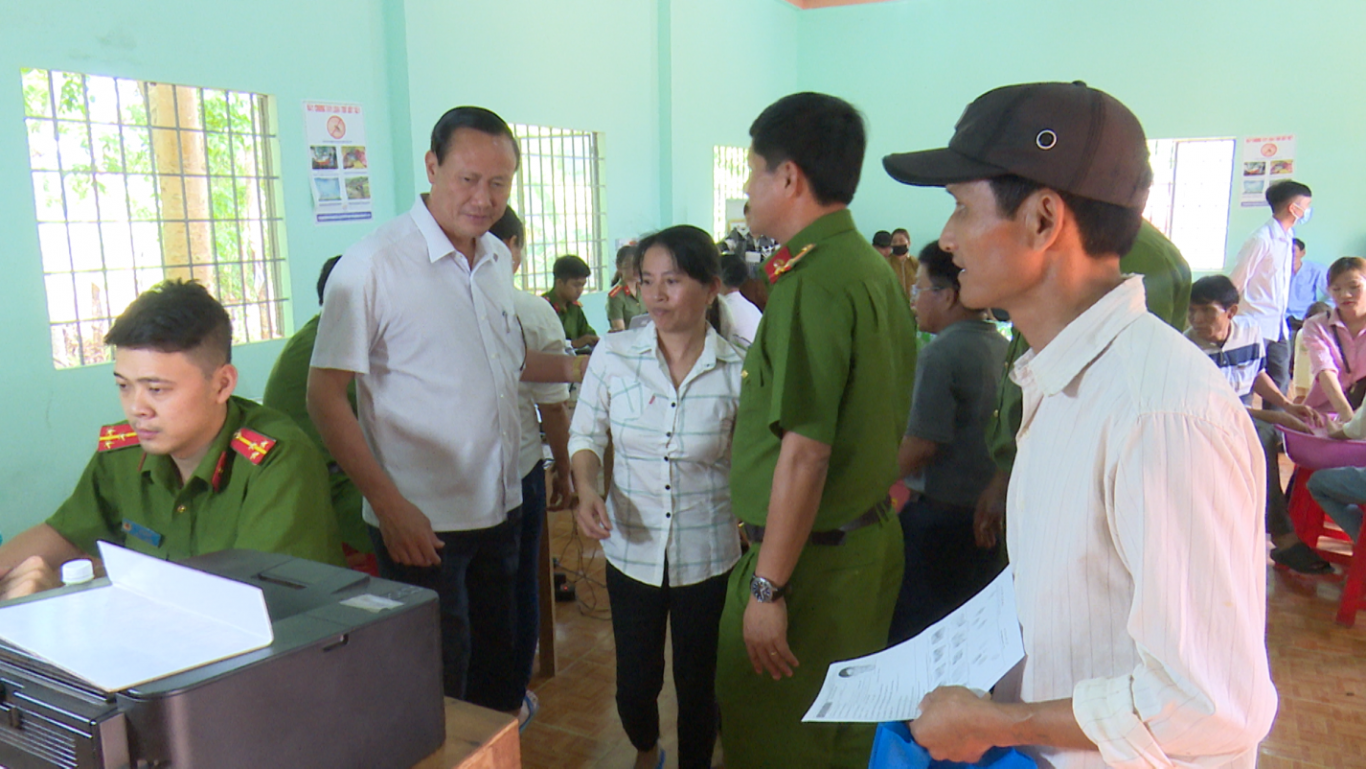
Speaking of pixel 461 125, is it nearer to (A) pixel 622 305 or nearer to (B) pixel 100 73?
(B) pixel 100 73

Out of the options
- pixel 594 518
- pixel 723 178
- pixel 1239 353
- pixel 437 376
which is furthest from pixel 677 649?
pixel 723 178

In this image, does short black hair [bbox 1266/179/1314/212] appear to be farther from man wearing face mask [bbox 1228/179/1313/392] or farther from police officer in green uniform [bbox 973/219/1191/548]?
police officer in green uniform [bbox 973/219/1191/548]

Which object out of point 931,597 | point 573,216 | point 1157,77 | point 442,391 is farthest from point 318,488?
point 1157,77

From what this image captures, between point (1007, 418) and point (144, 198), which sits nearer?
point (1007, 418)

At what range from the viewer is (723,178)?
927 centimetres

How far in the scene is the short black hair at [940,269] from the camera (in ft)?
7.92

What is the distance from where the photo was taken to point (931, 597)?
8.23ft

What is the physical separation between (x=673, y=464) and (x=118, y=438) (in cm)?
105

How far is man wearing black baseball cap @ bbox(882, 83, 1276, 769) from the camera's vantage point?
731 mm

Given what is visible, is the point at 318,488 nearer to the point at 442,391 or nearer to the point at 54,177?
the point at 442,391

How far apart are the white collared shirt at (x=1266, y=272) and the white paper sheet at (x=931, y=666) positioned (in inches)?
235

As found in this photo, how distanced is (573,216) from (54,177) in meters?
4.14

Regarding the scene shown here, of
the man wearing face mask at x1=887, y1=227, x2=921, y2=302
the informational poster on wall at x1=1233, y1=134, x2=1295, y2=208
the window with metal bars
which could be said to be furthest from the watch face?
the informational poster on wall at x1=1233, y1=134, x2=1295, y2=208

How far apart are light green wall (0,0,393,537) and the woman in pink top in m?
5.01
